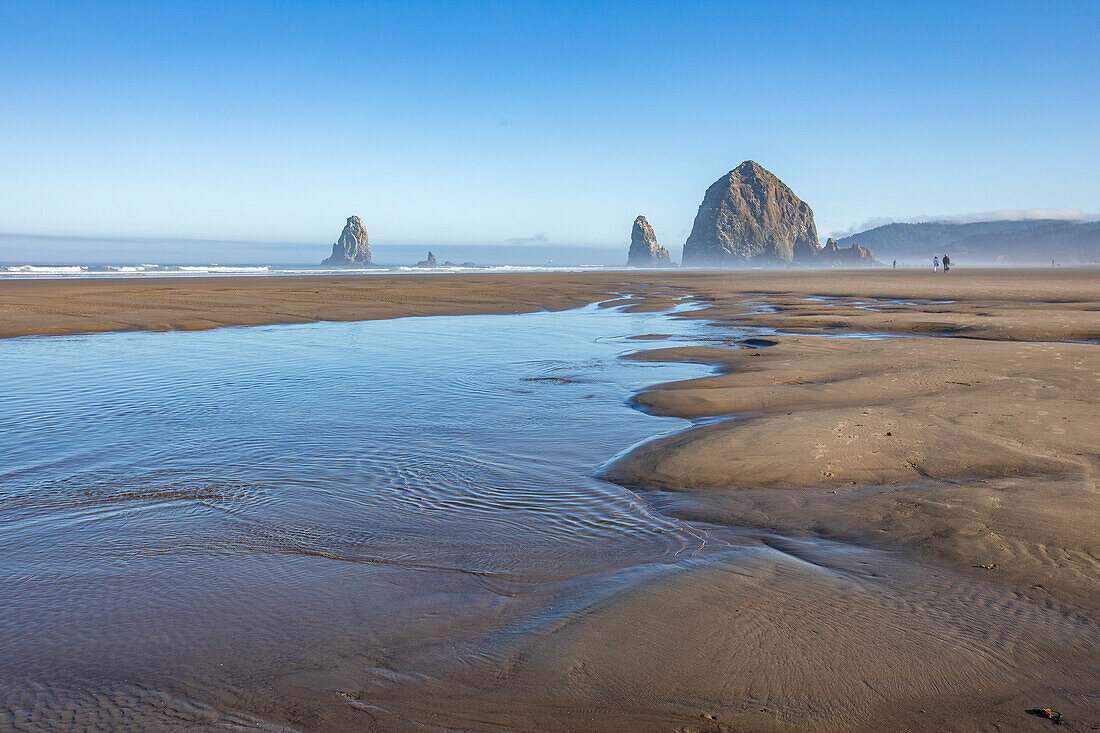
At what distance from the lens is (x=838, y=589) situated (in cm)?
445

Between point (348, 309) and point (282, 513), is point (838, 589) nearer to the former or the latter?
point (282, 513)

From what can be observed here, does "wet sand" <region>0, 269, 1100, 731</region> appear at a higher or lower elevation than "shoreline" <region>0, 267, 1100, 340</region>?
lower

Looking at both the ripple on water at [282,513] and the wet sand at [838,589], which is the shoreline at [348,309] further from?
the ripple on water at [282,513]

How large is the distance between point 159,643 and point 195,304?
31.0m

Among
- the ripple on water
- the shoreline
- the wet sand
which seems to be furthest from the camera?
the shoreline

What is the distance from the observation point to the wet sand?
325 cm

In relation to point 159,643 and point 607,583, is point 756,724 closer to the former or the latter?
point 607,583

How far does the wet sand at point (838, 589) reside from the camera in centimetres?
325

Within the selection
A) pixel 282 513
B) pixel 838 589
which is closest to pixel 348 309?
pixel 282 513

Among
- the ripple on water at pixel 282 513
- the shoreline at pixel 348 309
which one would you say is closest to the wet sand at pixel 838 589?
the ripple on water at pixel 282 513

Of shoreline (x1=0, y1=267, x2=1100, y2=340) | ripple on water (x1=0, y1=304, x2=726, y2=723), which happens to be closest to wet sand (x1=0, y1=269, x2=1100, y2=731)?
ripple on water (x1=0, y1=304, x2=726, y2=723)

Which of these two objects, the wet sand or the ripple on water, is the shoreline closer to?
the wet sand

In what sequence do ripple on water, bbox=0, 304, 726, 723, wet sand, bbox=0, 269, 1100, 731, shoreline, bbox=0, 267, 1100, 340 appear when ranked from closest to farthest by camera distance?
wet sand, bbox=0, 269, 1100, 731 < ripple on water, bbox=0, 304, 726, 723 < shoreline, bbox=0, 267, 1100, 340

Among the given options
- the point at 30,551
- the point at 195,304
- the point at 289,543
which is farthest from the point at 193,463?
the point at 195,304
